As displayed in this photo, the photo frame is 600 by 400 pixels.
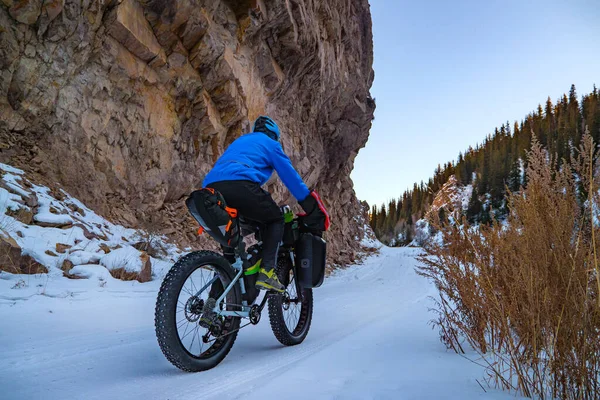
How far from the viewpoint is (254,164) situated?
9.04ft

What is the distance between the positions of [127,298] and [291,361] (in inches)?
102

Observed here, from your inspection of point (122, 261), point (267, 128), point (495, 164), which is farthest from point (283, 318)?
point (495, 164)

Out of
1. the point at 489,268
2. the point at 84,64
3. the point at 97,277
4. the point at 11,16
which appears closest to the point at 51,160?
the point at 84,64

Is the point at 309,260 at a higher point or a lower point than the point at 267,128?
lower

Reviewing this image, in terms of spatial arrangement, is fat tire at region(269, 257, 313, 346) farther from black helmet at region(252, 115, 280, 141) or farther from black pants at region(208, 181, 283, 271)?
black helmet at region(252, 115, 280, 141)

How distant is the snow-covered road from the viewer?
5.53 ft

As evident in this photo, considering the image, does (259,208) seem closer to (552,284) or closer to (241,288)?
(241,288)

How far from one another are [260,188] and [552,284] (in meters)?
1.94

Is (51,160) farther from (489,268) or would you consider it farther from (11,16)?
(489,268)

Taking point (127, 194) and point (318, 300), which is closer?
point (318, 300)

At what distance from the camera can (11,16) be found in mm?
5605

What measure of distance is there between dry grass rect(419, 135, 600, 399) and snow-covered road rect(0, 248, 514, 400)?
236 mm

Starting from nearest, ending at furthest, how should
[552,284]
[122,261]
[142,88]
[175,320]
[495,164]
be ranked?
[552,284] < [175,320] < [122,261] < [142,88] < [495,164]

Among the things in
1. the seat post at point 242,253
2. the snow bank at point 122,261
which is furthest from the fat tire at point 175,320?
the snow bank at point 122,261
